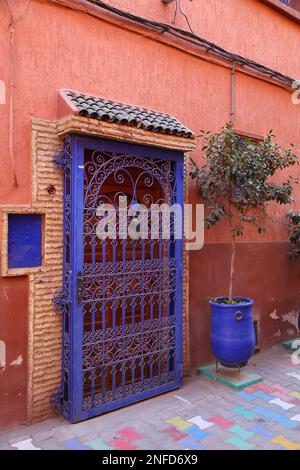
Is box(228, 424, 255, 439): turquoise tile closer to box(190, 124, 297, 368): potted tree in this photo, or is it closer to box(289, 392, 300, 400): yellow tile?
Answer: box(190, 124, 297, 368): potted tree

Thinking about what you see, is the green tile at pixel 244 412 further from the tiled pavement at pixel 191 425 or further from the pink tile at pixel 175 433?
A: the pink tile at pixel 175 433

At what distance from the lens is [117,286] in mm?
4305

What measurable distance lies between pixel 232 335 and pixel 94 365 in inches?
66.7

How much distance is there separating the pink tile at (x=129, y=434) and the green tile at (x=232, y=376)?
5.23 ft

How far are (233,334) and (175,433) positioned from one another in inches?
56.7

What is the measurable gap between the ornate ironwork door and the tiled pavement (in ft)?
0.66

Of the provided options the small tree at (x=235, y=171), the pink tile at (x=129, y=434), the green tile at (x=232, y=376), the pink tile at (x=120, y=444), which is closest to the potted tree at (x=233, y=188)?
the small tree at (x=235, y=171)

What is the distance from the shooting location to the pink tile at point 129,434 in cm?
362

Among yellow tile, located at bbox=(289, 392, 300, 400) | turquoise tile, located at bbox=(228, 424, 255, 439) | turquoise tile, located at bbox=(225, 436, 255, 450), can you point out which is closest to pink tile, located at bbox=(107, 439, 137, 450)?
turquoise tile, located at bbox=(225, 436, 255, 450)

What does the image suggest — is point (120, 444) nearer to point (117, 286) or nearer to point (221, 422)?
point (221, 422)

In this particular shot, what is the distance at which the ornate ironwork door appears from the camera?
3893 mm

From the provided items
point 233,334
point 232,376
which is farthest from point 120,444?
point 232,376

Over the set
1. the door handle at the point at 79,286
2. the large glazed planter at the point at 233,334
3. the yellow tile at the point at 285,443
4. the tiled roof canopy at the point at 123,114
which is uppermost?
the tiled roof canopy at the point at 123,114
